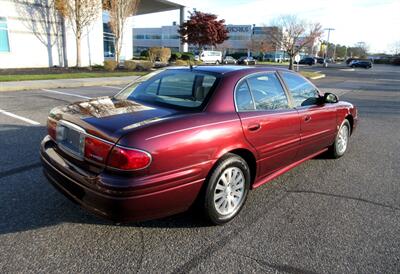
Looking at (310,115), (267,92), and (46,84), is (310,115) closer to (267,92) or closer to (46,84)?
(267,92)

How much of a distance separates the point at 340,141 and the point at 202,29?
35098mm

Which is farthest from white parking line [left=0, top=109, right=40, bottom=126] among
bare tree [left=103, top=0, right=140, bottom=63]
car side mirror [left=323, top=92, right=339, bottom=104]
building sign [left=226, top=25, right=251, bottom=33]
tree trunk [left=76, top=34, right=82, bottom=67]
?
building sign [left=226, top=25, right=251, bottom=33]

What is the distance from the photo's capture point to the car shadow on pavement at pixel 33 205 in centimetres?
299

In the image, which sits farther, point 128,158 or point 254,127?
point 254,127

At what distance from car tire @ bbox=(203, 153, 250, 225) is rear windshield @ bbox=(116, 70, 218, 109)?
647 millimetres

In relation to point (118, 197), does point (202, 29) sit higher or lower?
higher

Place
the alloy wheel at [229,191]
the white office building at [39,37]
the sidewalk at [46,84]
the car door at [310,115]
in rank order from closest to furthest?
the alloy wheel at [229,191], the car door at [310,115], the sidewalk at [46,84], the white office building at [39,37]

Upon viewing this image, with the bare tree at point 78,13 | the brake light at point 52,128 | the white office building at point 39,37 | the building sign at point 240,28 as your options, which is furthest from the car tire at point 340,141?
the building sign at point 240,28

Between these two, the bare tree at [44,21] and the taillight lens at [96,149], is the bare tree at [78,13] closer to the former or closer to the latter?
the bare tree at [44,21]

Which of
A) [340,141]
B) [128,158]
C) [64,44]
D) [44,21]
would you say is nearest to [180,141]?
[128,158]

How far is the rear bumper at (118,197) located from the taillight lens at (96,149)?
0.15 m

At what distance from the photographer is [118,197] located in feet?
7.77

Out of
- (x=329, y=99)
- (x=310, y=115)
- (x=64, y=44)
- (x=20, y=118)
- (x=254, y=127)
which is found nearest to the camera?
(x=254, y=127)

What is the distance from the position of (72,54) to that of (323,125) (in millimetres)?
22063
